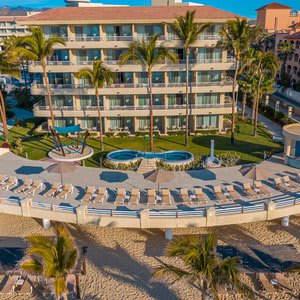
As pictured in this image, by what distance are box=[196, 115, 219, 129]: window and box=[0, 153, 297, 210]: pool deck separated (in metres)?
13.0

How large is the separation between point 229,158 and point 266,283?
16.3 metres

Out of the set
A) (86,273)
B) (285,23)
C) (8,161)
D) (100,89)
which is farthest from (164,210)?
(285,23)

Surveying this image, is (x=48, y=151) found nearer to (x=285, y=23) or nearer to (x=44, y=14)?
(x=44, y=14)

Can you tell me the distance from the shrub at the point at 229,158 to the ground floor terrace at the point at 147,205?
2343 mm

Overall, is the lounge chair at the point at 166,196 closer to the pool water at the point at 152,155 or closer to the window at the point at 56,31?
the pool water at the point at 152,155

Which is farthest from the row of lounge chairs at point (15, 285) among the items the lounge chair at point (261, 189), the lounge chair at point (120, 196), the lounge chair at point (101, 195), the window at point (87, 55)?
the window at point (87, 55)

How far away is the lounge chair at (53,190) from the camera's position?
26.4 m

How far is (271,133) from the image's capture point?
44.5 meters

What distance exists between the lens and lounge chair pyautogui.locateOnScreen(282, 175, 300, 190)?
27281 millimetres

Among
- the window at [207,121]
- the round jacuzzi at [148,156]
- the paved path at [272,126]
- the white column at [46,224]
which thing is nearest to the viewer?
the white column at [46,224]

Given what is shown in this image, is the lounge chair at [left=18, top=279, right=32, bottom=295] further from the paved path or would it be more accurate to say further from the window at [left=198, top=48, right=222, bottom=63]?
the paved path

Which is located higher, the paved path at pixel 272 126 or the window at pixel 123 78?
the window at pixel 123 78

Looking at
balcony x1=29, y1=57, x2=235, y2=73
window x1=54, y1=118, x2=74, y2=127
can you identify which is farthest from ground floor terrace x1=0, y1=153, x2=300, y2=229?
balcony x1=29, y1=57, x2=235, y2=73

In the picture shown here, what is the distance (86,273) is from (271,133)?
31.9 m
